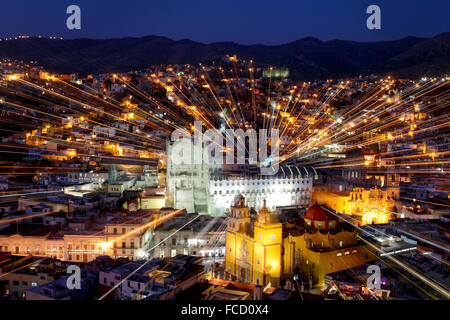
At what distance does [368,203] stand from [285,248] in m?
6.87

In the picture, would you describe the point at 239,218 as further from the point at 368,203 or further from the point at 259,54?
the point at 259,54

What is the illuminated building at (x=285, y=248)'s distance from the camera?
11.9 m

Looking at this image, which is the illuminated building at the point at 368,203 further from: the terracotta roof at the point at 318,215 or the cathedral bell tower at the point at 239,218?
the cathedral bell tower at the point at 239,218

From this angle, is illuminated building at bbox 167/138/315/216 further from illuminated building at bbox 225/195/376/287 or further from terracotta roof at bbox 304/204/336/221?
terracotta roof at bbox 304/204/336/221

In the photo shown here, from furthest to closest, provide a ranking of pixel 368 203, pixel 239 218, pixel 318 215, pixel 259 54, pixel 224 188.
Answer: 1. pixel 259 54
2. pixel 224 188
3. pixel 368 203
4. pixel 318 215
5. pixel 239 218

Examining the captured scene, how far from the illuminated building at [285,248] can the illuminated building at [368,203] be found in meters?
3.81

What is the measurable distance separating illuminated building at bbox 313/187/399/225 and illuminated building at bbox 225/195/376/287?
12.5 feet

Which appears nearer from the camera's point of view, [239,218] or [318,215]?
[239,218]

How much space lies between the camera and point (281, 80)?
6156 cm

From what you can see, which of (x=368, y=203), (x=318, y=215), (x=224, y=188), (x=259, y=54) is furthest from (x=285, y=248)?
(x=259, y=54)

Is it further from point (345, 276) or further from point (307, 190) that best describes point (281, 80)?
point (345, 276)

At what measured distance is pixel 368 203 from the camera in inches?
708

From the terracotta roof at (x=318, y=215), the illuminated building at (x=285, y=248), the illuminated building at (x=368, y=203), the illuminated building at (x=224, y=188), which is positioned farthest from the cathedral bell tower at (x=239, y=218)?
the illuminated building at (x=224, y=188)

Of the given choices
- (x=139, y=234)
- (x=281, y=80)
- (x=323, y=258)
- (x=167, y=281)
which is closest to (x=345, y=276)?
(x=323, y=258)
